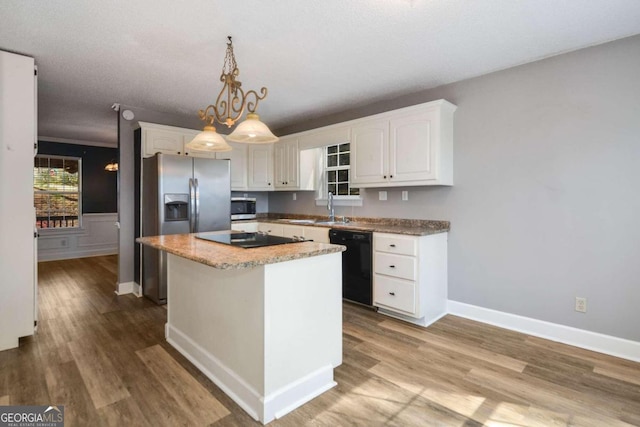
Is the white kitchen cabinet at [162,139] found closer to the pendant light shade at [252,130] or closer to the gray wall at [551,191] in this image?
the pendant light shade at [252,130]

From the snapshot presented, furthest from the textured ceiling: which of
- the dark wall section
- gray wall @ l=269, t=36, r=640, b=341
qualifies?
the dark wall section

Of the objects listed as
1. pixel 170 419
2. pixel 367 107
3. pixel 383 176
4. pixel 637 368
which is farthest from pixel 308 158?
pixel 637 368

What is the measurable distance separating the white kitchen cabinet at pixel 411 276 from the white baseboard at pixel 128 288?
9.78 feet

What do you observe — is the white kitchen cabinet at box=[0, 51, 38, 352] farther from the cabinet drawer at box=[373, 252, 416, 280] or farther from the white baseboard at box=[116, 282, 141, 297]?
the cabinet drawer at box=[373, 252, 416, 280]

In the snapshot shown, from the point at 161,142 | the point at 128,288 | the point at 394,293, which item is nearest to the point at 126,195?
the point at 161,142

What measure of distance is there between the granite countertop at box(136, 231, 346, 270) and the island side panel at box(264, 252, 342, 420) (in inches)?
3.2

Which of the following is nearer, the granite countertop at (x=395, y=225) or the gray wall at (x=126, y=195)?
the granite countertop at (x=395, y=225)

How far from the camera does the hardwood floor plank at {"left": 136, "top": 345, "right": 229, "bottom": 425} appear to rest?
5.88 ft

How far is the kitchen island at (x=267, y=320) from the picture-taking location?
175cm

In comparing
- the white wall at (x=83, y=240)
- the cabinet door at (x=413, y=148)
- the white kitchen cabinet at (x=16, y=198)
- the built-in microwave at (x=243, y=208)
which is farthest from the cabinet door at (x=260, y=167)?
the white wall at (x=83, y=240)

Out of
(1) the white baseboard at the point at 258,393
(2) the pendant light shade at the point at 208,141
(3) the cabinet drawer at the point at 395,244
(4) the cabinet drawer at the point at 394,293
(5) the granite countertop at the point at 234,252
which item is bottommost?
(1) the white baseboard at the point at 258,393

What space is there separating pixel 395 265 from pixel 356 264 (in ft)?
1.63

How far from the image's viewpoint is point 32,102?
2.70 metres

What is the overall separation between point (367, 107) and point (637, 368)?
342cm
